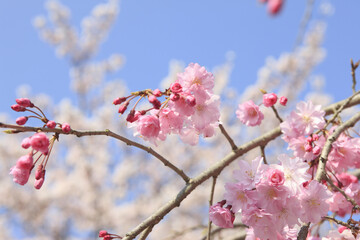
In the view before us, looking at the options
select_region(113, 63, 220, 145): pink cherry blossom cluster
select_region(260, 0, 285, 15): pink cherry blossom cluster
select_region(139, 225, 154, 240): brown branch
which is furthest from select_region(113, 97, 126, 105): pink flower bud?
select_region(260, 0, 285, 15): pink cherry blossom cluster

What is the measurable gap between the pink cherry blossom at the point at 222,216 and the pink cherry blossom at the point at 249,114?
29.0 inches

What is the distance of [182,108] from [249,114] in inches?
28.7

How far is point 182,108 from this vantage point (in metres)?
1.67

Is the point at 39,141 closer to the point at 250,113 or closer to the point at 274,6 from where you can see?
the point at 274,6

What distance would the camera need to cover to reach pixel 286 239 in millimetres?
1741

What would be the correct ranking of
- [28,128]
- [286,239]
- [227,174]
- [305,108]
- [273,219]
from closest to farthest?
1. [28,128]
2. [273,219]
3. [286,239]
4. [305,108]
5. [227,174]

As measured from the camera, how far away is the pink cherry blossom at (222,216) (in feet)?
5.24

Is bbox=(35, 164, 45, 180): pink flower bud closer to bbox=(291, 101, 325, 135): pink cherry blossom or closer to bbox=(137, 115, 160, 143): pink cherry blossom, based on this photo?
bbox=(137, 115, 160, 143): pink cherry blossom

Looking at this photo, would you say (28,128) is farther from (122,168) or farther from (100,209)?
(122,168)

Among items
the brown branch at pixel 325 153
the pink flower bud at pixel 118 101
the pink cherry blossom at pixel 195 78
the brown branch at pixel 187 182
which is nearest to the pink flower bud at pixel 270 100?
the brown branch at pixel 187 182

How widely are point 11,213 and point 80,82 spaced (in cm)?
380

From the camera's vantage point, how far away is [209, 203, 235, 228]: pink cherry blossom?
1.60 m

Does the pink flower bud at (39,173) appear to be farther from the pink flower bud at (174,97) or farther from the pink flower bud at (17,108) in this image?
the pink flower bud at (174,97)

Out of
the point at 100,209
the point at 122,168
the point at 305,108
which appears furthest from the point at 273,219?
the point at 122,168
